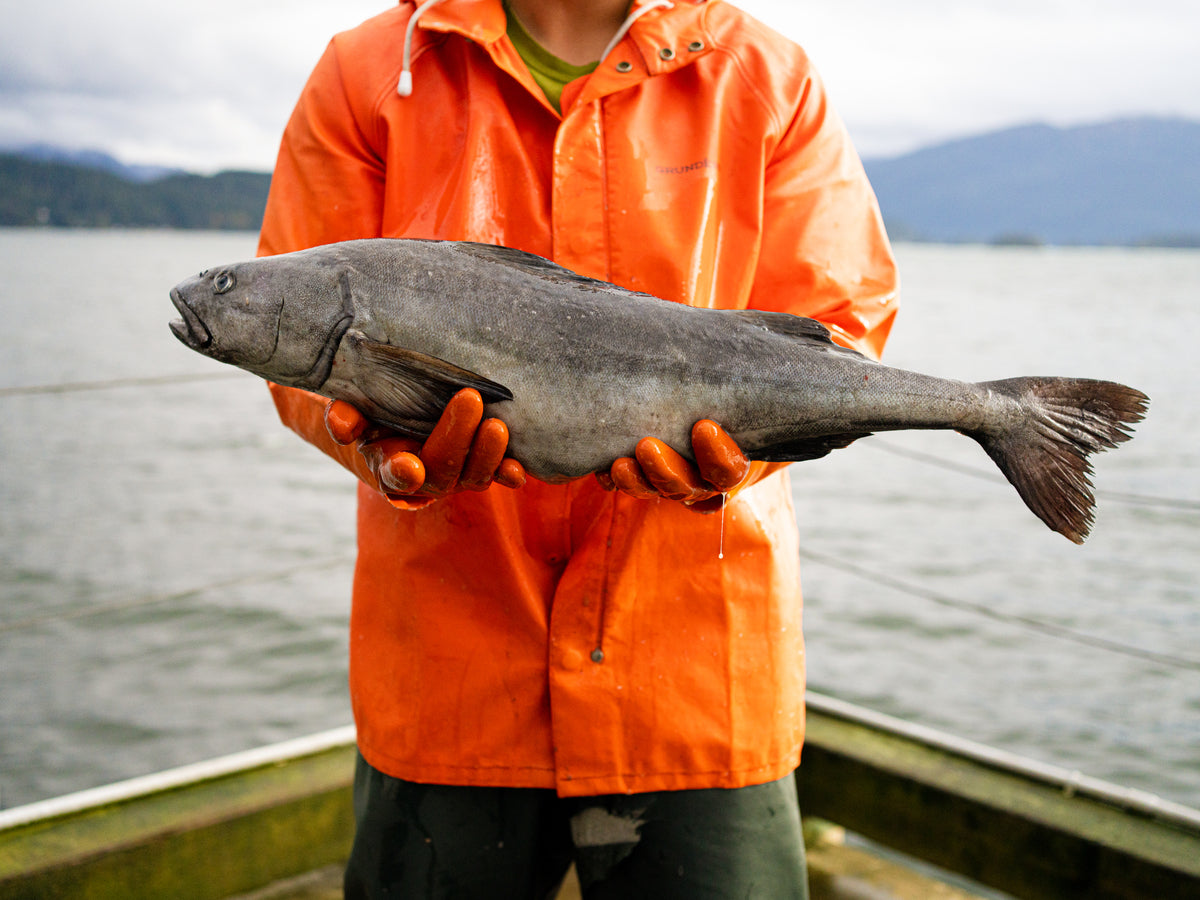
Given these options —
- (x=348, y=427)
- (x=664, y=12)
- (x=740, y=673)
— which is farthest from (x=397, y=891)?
(x=664, y=12)

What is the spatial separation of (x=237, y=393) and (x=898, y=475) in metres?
16.5

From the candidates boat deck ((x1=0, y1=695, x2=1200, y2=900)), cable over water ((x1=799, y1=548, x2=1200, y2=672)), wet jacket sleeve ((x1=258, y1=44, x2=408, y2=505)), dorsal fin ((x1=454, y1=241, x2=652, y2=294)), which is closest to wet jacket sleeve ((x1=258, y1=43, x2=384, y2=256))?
wet jacket sleeve ((x1=258, y1=44, x2=408, y2=505))

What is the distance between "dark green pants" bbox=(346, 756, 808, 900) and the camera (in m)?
2.38

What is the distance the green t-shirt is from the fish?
1.90 feet

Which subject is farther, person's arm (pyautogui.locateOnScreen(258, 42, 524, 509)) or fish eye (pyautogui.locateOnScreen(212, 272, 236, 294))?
person's arm (pyautogui.locateOnScreen(258, 42, 524, 509))

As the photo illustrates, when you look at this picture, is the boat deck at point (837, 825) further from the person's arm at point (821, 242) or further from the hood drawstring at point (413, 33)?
the hood drawstring at point (413, 33)

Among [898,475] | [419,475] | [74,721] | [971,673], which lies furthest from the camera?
[898,475]

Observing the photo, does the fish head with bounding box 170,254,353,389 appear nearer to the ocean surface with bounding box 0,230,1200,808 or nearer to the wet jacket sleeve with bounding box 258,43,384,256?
the wet jacket sleeve with bounding box 258,43,384,256

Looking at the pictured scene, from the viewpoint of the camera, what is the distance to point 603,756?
2.36m

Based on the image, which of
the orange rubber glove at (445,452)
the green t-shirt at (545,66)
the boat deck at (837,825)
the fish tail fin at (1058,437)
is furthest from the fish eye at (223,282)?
the boat deck at (837,825)

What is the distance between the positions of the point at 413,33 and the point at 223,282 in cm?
82

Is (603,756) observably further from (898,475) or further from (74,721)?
(898,475)

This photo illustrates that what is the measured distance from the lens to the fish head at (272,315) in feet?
6.81

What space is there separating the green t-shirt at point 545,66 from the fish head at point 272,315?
2.58ft
